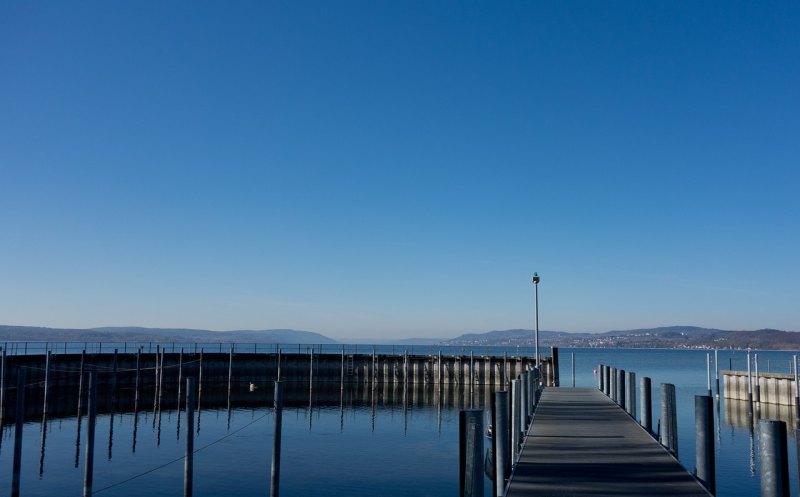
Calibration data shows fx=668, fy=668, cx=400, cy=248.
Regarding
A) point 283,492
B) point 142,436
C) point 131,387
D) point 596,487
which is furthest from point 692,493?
point 131,387

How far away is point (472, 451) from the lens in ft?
33.9

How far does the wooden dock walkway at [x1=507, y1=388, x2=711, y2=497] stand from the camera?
12.3 m

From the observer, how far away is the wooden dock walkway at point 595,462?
40.3ft

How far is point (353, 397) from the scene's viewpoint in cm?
6144

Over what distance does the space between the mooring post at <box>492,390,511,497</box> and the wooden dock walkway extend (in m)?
0.25

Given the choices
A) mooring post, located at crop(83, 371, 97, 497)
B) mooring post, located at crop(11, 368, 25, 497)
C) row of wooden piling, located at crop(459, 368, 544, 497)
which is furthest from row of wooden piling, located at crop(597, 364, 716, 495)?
mooring post, located at crop(11, 368, 25, 497)

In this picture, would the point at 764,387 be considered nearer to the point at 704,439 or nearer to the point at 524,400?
the point at 524,400

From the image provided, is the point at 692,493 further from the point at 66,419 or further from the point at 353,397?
the point at 353,397

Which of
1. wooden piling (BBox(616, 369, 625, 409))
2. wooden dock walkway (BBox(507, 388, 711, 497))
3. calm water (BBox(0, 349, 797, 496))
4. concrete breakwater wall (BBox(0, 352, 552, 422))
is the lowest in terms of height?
calm water (BBox(0, 349, 797, 496))

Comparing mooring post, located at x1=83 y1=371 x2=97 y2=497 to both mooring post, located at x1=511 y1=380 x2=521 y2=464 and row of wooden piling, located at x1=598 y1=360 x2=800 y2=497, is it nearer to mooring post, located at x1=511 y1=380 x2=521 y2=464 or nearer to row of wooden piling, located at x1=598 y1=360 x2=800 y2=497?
mooring post, located at x1=511 y1=380 x2=521 y2=464

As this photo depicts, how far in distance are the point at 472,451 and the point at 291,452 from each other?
26836 millimetres

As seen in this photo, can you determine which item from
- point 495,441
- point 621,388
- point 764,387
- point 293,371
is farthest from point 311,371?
point 495,441

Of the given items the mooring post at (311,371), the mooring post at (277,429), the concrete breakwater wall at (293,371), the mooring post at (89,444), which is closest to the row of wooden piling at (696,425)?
the mooring post at (277,429)

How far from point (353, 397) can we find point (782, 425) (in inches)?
2136
